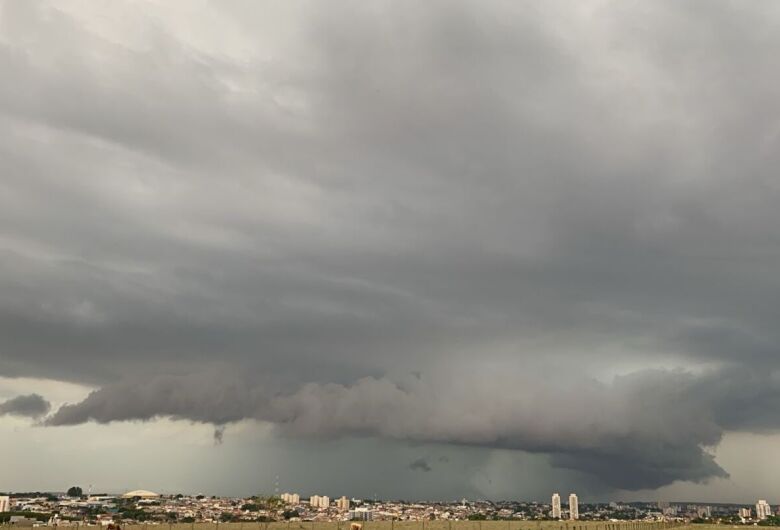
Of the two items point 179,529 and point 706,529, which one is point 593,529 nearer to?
point 706,529

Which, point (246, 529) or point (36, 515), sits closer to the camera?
point (246, 529)

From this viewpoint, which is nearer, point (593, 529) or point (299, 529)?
point (299, 529)

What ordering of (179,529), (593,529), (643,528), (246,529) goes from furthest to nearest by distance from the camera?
(643,528), (593,529), (246,529), (179,529)

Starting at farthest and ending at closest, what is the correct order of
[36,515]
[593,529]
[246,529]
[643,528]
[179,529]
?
[36,515] < [643,528] < [593,529] < [246,529] < [179,529]

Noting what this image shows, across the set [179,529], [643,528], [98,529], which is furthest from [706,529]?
[98,529]

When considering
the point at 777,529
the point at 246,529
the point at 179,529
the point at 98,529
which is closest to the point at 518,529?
the point at 246,529

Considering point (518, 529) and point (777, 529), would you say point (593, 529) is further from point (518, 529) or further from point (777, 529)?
point (777, 529)

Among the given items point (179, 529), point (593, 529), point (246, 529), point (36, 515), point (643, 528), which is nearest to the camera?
point (179, 529)

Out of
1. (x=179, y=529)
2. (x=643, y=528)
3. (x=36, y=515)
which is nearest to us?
(x=179, y=529)

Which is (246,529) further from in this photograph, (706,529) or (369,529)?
(706,529)
